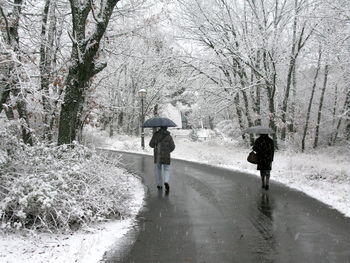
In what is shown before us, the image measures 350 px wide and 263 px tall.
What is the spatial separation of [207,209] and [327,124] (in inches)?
861

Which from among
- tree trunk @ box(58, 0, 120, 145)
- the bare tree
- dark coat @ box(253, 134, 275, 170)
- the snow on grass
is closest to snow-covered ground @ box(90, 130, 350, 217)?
dark coat @ box(253, 134, 275, 170)

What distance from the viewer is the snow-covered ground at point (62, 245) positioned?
573 centimetres

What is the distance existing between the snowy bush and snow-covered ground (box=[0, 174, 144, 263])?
0.67ft

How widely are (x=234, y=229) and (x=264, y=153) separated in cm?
459

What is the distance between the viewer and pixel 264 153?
1154 cm

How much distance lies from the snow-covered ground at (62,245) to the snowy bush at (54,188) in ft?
0.67

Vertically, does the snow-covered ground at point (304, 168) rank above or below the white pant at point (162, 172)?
below

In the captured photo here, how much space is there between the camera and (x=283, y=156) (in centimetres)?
2083

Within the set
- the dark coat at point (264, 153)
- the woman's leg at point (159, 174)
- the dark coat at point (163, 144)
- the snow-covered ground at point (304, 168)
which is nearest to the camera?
the snow-covered ground at point (304, 168)

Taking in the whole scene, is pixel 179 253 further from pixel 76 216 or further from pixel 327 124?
pixel 327 124

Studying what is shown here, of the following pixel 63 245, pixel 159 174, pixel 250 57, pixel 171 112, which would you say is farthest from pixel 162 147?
pixel 171 112

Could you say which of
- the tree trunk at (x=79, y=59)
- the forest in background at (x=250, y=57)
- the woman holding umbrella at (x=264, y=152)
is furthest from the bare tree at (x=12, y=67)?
the woman holding umbrella at (x=264, y=152)

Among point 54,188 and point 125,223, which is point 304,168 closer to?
point 125,223

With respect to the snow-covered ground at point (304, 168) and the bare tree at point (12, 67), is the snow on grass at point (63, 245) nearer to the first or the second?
the bare tree at point (12, 67)
